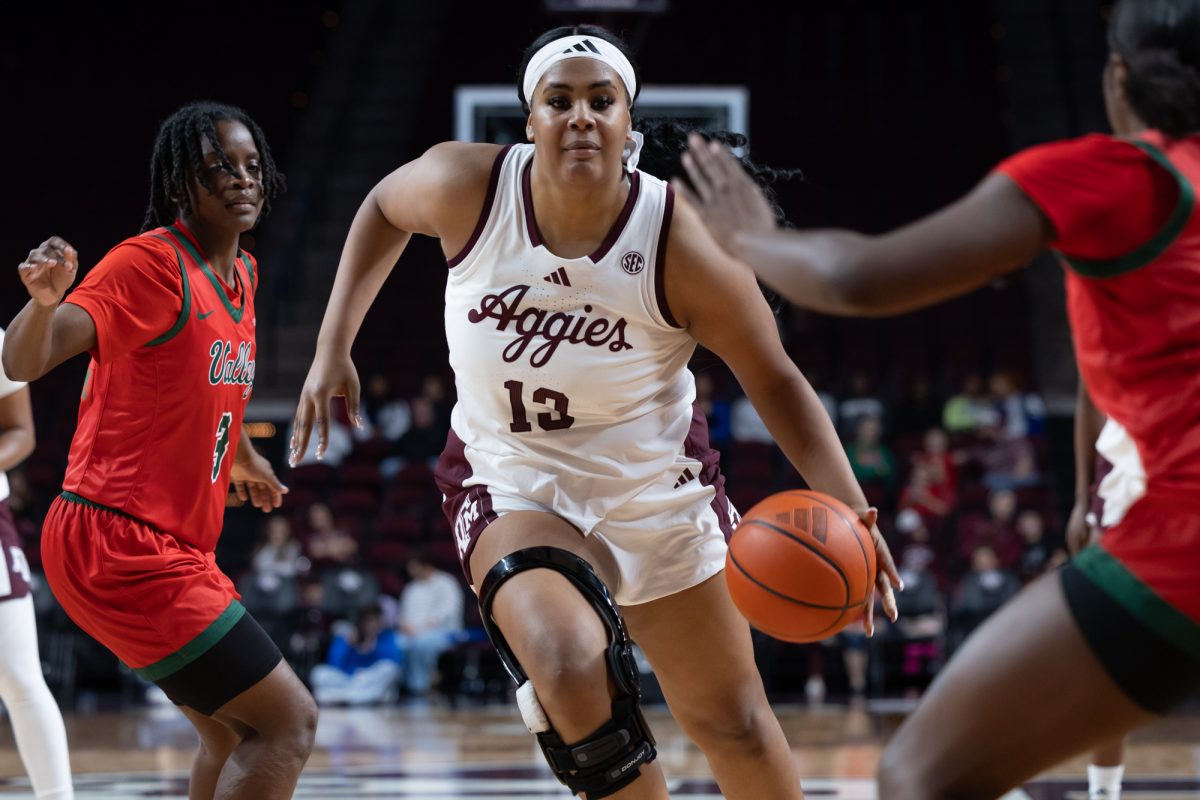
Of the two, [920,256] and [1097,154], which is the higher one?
[1097,154]

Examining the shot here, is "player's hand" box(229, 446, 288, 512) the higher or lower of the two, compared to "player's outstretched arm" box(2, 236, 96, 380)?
lower

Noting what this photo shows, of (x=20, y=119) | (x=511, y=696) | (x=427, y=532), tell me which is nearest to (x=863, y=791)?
(x=511, y=696)

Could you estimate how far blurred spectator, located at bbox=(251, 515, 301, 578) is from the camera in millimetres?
10884

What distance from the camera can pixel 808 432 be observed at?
333 cm

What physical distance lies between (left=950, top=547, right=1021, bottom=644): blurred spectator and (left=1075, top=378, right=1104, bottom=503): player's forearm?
6349 millimetres

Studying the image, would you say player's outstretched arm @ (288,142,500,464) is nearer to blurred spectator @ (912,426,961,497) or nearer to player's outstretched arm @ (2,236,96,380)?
player's outstretched arm @ (2,236,96,380)

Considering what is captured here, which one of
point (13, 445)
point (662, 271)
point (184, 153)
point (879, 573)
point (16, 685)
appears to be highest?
point (184, 153)

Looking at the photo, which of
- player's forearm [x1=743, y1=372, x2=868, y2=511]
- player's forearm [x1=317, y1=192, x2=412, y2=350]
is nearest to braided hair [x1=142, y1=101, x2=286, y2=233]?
player's forearm [x1=317, y1=192, x2=412, y2=350]

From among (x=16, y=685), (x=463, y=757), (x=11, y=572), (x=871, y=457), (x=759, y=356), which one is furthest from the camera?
(x=871, y=457)

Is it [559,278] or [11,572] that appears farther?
[11,572]

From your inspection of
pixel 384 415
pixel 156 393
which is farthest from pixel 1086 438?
pixel 384 415

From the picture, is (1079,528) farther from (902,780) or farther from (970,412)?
(970,412)

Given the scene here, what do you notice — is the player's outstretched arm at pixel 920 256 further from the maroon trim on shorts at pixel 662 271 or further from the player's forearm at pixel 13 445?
the player's forearm at pixel 13 445

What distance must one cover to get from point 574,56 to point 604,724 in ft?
5.24
